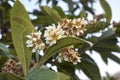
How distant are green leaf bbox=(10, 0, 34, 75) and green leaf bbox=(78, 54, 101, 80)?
15.5 inches

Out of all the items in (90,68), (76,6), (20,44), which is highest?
(76,6)

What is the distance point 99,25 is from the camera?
4.48 feet

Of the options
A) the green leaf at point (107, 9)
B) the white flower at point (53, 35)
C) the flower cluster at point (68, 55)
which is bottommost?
the flower cluster at point (68, 55)

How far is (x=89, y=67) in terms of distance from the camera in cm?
131

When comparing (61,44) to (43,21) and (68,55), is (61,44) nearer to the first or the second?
(68,55)

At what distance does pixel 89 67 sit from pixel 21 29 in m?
0.46

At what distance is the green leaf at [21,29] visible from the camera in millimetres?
914

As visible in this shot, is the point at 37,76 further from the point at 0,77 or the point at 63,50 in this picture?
the point at 63,50

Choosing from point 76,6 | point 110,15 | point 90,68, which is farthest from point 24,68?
point 76,6

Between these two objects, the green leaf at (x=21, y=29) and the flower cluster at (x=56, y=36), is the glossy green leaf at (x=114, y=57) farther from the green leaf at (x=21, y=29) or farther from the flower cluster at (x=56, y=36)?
the green leaf at (x=21, y=29)

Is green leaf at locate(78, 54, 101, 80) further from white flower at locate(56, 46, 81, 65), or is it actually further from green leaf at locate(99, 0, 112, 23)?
white flower at locate(56, 46, 81, 65)

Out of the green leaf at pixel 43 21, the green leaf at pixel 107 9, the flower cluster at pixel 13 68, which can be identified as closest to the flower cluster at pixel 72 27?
the flower cluster at pixel 13 68

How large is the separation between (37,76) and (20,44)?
188mm

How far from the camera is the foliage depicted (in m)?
0.88
